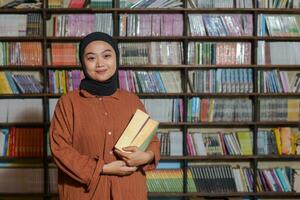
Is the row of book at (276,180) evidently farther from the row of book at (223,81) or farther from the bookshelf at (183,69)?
the row of book at (223,81)

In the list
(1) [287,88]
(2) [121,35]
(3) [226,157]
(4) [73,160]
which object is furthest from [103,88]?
(1) [287,88]

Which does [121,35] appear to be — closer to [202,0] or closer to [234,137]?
[202,0]

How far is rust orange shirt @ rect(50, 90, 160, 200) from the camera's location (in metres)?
1.55

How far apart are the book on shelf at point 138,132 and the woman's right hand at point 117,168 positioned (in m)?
0.06

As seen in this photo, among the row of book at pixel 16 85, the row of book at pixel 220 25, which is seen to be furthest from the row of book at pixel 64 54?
the row of book at pixel 220 25

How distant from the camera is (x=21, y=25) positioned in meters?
3.21

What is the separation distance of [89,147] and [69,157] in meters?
0.11

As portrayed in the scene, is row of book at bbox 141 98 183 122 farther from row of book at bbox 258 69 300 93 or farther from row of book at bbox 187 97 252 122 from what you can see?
row of book at bbox 258 69 300 93

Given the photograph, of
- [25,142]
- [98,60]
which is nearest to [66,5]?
[25,142]

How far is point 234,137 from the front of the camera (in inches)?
129

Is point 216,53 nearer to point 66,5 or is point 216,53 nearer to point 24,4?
point 66,5

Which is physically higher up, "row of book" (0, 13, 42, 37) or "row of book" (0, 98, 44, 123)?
"row of book" (0, 13, 42, 37)

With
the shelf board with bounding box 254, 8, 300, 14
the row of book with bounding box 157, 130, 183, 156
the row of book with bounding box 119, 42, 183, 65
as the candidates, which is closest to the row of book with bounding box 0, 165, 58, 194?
the row of book with bounding box 157, 130, 183, 156

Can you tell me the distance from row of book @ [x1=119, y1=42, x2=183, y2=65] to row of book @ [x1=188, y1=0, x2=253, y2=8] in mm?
370
